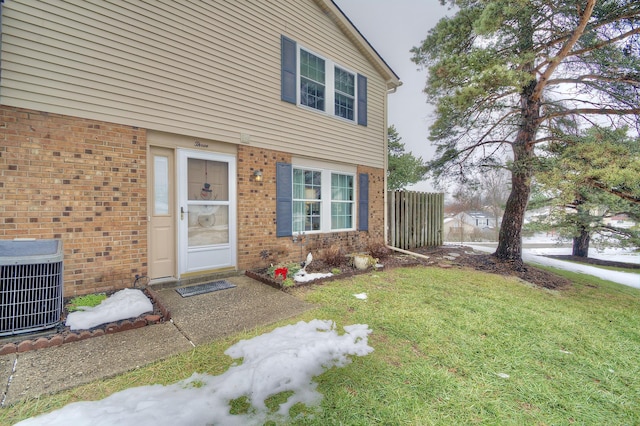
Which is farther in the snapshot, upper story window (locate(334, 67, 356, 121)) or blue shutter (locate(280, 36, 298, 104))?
upper story window (locate(334, 67, 356, 121))

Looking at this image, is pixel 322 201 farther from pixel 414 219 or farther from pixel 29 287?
pixel 29 287

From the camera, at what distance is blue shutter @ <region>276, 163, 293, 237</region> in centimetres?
568

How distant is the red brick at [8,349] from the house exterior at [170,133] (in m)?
1.21

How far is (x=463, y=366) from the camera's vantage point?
2393mm

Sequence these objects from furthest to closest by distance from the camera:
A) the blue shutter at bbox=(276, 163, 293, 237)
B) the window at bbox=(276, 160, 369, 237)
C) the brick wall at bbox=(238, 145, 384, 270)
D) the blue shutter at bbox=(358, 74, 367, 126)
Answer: the blue shutter at bbox=(358, 74, 367, 126), the window at bbox=(276, 160, 369, 237), the blue shutter at bbox=(276, 163, 293, 237), the brick wall at bbox=(238, 145, 384, 270)

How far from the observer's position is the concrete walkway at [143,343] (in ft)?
6.59

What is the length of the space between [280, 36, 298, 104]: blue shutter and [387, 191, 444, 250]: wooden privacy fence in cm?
440

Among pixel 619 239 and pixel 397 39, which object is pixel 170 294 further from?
pixel 397 39

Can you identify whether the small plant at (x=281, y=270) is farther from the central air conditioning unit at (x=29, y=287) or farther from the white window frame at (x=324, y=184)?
the central air conditioning unit at (x=29, y=287)

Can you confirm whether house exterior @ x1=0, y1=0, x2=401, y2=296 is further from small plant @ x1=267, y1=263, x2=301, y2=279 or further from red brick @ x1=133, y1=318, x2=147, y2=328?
red brick @ x1=133, y1=318, x2=147, y2=328

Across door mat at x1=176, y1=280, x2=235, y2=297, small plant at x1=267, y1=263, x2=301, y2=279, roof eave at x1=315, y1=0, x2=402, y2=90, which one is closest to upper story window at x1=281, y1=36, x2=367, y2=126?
roof eave at x1=315, y1=0, x2=402, y2=90

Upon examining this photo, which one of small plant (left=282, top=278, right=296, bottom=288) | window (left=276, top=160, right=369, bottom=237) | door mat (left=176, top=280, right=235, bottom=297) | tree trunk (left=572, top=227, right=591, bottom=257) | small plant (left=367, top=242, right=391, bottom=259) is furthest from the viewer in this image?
tree trunk (left=572, top=227, right=591, bottom=257)

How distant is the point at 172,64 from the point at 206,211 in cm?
244

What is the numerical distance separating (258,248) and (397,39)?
25.4 metres
